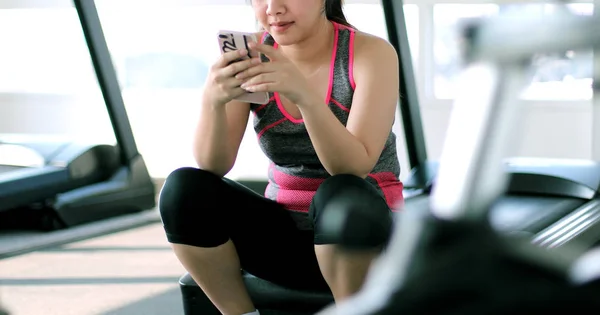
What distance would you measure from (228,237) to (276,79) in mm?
390

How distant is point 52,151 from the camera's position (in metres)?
3.73

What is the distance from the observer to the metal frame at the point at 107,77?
368 centimetres

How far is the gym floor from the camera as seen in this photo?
8.17 feet

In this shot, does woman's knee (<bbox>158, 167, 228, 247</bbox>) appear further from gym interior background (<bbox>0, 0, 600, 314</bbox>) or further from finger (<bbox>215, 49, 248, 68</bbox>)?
gym interior background (<bbox>0, 0, 600, 314</bbox>)

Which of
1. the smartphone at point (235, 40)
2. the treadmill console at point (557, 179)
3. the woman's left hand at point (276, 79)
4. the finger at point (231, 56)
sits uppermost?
the smartphone at point (235, 40)

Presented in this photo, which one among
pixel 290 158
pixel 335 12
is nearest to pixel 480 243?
pixel 290 158

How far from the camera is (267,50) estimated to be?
1542mm

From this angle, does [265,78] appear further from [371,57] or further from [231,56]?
[371,57]

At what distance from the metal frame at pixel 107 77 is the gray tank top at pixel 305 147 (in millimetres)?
2102

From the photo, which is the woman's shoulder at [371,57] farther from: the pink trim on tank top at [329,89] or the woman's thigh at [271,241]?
the woman's thigh at [271,241]

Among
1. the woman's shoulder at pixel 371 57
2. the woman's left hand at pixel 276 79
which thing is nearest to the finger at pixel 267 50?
the woman's left hand at pixel 276 79

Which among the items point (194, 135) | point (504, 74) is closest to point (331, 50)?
point (194, 135)

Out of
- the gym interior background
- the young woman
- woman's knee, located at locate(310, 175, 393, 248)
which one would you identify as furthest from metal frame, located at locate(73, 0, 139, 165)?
woman's knee, located at locate(310, 175, 393, 248)

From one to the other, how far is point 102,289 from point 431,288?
7.02 ft
